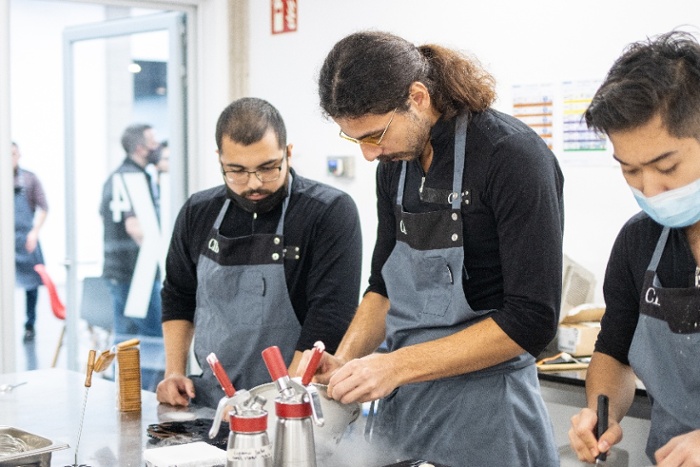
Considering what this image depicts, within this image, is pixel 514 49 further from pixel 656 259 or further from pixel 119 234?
pixel 119 234

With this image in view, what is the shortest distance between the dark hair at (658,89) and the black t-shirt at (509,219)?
0.26m

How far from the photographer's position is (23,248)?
5.62 meters

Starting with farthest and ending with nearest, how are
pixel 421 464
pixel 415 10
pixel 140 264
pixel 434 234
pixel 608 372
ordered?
pixel 140 264
pixel 415 10
pixel 434 234
pixel 608 372
pixel 421 464

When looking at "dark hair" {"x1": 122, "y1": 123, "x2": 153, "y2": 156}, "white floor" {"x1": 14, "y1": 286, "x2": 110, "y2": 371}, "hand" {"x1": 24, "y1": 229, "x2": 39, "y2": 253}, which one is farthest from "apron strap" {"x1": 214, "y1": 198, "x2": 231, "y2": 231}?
"hand" {"x1": 24, "y1": 229, "x2": 39, "y2": 253}

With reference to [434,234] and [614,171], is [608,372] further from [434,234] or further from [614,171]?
[614,171]

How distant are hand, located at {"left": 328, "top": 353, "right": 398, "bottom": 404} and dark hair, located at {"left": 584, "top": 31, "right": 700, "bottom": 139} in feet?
2.18

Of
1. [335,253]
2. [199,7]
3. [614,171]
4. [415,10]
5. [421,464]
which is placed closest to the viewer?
[421,464]

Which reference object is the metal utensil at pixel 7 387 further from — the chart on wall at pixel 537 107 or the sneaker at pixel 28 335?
the sneaker at pixel 28 335

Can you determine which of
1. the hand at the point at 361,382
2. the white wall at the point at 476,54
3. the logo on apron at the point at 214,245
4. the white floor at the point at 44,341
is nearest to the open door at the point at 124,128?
the white wall at the point at 476,54

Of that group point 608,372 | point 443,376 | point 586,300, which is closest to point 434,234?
Answer: point 443,376

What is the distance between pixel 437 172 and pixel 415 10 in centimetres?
220

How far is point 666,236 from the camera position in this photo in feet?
5.95

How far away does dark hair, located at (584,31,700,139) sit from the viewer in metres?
1.62

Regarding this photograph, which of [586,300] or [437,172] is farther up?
[437,172]
